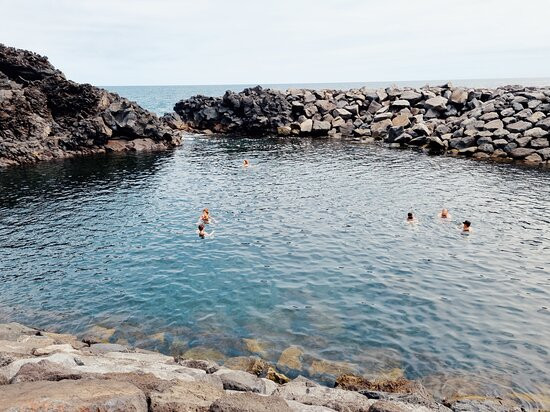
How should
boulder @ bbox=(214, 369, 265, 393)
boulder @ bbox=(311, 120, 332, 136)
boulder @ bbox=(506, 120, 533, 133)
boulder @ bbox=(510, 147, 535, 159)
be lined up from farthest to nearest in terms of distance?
boulder @ bbox=(311, 120, 332, 136), boulder @ bbox=(506, 120, 533, 133), boulder @ bbox=(510, 147, 535, 159), boulder @ bbox=(214, 369, 265, 393)

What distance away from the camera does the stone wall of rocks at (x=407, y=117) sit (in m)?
63.9

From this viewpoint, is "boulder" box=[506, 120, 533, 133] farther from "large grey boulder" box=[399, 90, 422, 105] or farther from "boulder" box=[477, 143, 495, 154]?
"large grey boulder" box=[399, 90, 422, 105]

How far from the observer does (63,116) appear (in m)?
77.4

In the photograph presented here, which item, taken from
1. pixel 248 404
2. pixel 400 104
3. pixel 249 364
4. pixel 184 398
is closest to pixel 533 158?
pixel 400 104

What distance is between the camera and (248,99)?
3912 inches

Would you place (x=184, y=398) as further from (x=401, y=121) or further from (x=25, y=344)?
(x=401, y=121)

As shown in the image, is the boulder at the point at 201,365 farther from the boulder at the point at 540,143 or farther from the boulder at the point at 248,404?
the boulder at the point at 540,143

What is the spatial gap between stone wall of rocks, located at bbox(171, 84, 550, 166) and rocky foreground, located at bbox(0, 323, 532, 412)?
2185 inches

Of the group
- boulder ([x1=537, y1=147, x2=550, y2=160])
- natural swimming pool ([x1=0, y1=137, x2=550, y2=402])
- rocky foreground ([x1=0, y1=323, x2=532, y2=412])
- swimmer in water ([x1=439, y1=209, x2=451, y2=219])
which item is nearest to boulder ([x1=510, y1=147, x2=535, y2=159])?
boulder ([x1=537, y1=147, x2=550, y2=160])

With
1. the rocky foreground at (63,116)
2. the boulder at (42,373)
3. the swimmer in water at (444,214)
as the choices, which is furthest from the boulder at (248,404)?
the rocky foreground at (63,116)

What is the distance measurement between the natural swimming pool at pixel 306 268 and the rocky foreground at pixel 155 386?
1.86 m

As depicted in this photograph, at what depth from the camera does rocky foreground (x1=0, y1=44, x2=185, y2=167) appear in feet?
229

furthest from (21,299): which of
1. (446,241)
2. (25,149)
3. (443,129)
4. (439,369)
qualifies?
(443,129)

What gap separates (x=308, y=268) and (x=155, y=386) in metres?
17.3
